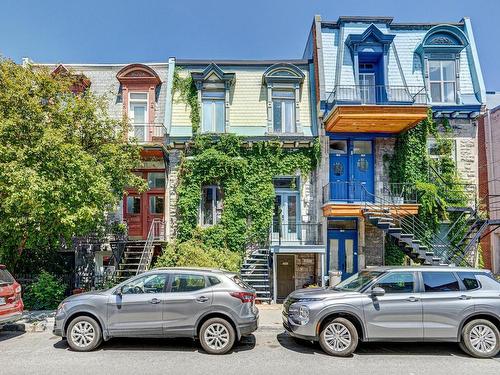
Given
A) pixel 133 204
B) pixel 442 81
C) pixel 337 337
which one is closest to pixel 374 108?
pixel 442 81

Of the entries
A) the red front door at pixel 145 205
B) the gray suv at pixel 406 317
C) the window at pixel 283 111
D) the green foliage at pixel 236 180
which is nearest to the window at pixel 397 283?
the gray suv at pixel 406 317

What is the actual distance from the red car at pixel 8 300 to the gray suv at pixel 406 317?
6690 millimetres

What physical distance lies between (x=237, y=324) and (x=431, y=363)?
3925 millimetres

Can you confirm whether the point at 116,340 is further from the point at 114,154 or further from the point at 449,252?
the point at 449,252

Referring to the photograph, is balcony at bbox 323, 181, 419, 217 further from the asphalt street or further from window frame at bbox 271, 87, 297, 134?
the asphalt street


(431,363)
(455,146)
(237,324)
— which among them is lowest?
(431,363)

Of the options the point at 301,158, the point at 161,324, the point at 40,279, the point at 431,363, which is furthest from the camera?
the point at 301,158

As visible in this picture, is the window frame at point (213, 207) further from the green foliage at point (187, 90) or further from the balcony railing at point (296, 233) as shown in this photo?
the green foliage at point (187, 90)

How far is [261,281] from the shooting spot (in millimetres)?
13680

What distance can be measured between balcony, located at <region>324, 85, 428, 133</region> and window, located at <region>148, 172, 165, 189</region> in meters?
7.33

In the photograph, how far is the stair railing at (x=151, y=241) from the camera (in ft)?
43.1

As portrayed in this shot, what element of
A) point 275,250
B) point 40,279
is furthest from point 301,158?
point 40,279

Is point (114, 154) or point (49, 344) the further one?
point (114, 154)

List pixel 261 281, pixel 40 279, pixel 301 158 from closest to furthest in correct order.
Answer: pixel 40 279, pixel 261 281, pixel 301 158
